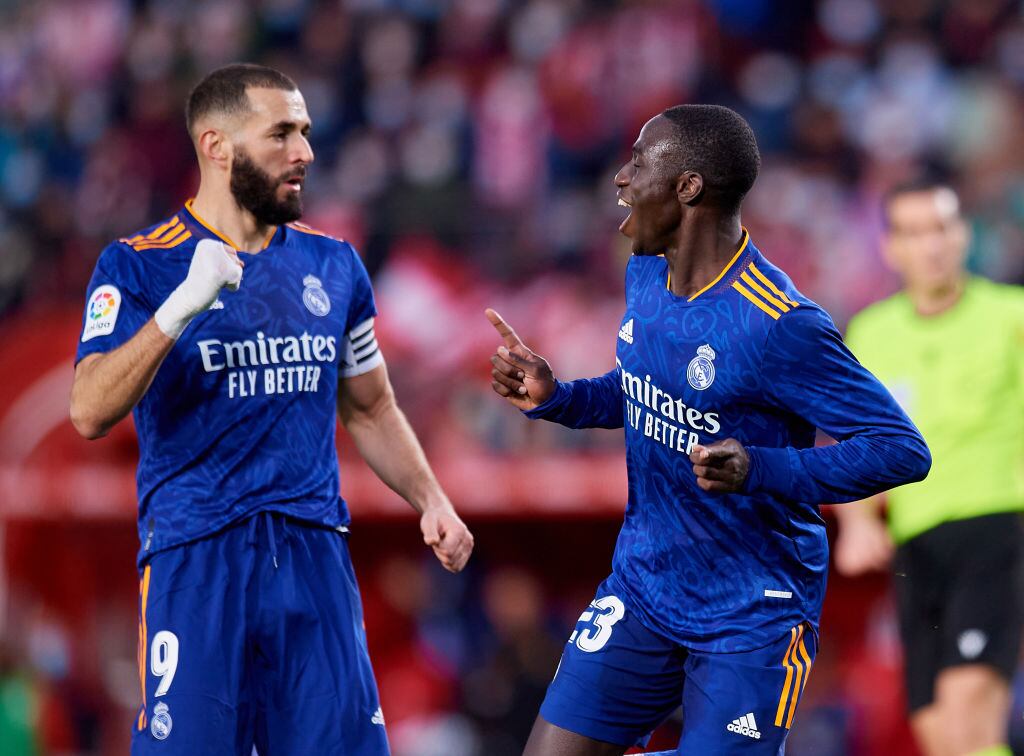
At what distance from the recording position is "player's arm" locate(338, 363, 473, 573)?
4.82 meters

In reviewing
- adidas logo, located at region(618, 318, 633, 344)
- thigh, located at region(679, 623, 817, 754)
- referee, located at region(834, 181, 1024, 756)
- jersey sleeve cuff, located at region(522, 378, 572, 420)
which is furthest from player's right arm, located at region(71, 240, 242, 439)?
referee, located at region(834, 181, 1024, 756)

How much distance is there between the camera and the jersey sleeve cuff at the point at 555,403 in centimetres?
430

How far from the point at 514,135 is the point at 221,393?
784 centimetres

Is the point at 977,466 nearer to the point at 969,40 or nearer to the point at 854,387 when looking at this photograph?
the point at 854,387

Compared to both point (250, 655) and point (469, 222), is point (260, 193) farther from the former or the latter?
point (469, 222)

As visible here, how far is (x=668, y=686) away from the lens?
13.6ft

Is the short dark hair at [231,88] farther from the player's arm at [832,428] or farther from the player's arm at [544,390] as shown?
the player's arm at [832,428]

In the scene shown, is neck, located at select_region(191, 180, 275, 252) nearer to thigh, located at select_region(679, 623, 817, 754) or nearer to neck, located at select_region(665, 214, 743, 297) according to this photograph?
neck, located at select_region(665, 214, 743, 297)

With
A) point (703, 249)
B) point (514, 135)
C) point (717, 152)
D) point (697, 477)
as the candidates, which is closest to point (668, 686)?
point (697, 477)

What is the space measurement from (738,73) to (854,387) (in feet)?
29.5

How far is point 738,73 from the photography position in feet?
40.5

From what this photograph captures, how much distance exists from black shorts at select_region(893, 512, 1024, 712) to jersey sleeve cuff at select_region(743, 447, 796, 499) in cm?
230

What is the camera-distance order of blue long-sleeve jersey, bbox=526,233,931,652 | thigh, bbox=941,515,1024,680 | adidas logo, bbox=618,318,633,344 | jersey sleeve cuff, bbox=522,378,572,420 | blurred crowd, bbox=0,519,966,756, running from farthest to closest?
blurred crowd, bbox=0,519,966,756
thigh, bbox=941,515,1024,680
jersey sleeve cuff, bbox=522,378,572,420
adidas logo, bbox=618,318,633,344
blue long-sleeve jersey, bbox=526,233,931,652

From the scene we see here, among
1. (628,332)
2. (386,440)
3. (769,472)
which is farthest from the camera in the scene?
(386,440)
